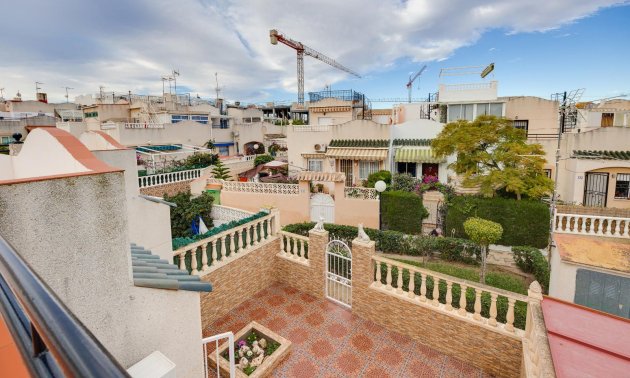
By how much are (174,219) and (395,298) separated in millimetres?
13370

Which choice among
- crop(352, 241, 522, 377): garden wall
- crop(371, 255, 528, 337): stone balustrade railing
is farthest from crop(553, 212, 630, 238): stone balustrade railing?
crop(352, 241, 522, 377): garden wall

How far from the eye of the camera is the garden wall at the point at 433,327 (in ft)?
24.8

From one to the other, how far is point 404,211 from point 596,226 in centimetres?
882

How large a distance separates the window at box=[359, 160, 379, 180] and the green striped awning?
192 cm

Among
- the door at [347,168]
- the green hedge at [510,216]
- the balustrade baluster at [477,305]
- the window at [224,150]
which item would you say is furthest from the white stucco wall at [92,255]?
the window at [224,150]

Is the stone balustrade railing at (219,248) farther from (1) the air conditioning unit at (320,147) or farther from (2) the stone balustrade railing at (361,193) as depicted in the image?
(1) the air conditioning unit at (320,147)

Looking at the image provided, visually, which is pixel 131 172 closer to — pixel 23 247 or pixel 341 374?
pixel 23 247

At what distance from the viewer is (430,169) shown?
88.3 ft

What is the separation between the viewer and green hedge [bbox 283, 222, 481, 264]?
16.4 metres

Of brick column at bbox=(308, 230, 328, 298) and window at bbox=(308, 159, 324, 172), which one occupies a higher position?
window at bbox=(308, 159, 324, 172)

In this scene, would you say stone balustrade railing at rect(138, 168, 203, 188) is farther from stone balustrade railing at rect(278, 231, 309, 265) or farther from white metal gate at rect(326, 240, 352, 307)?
white metal gate at rect(326, 240, 352, 307)

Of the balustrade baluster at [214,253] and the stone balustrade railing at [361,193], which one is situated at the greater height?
the stone balustrade railing at [361,193]

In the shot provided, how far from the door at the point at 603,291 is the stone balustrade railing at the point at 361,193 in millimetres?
11224

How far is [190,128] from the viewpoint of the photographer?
3606 centimetres
